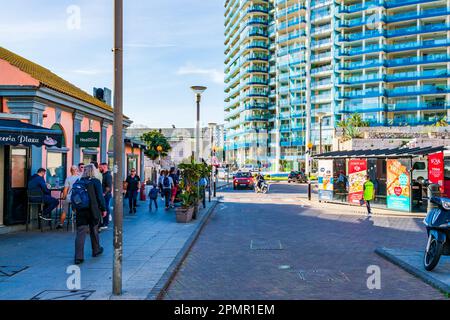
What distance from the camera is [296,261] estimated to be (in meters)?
9.07

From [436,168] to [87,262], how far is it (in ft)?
55.0

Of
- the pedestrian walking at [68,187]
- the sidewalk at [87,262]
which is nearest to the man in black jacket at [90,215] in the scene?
the sidewalk at [87,262]

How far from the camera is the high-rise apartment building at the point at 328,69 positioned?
243 ft

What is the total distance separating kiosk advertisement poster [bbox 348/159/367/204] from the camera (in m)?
22.3

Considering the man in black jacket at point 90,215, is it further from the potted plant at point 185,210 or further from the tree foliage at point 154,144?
the tree foliage at point 154,144

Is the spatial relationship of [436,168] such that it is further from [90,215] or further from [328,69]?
[328,69]

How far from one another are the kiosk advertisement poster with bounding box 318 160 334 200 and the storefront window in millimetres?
13930

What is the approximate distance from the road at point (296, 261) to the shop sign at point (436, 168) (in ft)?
16.9

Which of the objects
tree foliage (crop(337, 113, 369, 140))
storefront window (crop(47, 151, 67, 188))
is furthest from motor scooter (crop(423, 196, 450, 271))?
tree foliage (crop(337, 113, 369, 140))

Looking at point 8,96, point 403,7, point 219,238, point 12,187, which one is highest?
point 403,7
